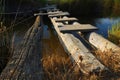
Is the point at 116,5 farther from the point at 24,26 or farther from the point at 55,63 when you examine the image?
the point at 55,63

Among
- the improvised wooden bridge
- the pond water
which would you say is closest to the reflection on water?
the pond water

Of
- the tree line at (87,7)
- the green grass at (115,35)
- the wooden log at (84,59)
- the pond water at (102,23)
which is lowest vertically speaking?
the tree line at (87,7)

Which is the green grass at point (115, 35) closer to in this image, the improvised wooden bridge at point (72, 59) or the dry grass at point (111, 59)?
the improvised wooden bridge at point (72, 59)

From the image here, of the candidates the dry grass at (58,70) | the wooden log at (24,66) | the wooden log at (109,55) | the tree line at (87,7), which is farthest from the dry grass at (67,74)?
the tree line at (87,7)

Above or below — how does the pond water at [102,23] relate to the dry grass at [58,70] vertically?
below

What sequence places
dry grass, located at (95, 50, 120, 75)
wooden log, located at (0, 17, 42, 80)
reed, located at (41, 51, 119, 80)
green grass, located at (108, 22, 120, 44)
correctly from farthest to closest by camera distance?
green grass, located at (108, 22, 120, 44) → dry grass, located at (95, 50, 120, 75) → reed, located at (41, 51, 119, 80) → wooden log, located at (0, 17, 42, 80)

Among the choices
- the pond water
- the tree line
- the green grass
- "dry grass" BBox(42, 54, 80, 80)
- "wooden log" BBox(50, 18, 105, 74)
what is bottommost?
the tree line

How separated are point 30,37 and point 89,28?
1877mm

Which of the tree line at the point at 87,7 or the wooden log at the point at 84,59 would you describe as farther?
the tree line at the point at 87,7

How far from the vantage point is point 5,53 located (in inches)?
206

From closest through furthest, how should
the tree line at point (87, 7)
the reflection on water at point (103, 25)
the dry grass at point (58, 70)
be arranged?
the dry grass at point (58, 70), the reflection on water at point (103, 25), the tree line at point (87, 7)

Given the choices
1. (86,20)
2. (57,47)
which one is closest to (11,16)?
(86,20)

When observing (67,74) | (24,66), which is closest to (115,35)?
(67,74)

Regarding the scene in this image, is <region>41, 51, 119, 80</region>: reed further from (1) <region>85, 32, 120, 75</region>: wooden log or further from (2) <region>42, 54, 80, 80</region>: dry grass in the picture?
(1) <region>85, 32, 120, 75</region>: wooden log
